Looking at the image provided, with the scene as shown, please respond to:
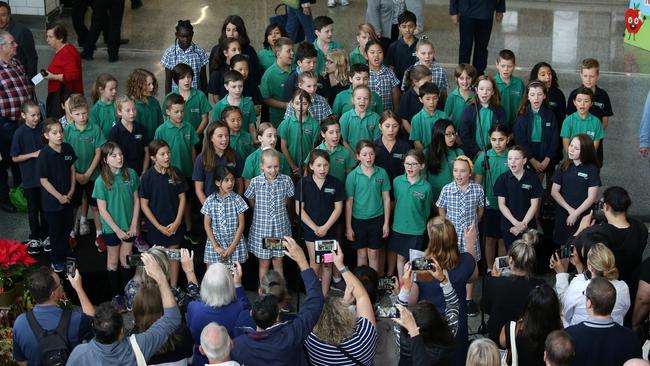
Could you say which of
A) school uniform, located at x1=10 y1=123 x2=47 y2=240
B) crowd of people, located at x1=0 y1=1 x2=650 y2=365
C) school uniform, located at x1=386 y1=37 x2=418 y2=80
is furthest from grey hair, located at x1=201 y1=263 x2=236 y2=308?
school uniform, located at x1=386 y1=37 x2=418 y2=80

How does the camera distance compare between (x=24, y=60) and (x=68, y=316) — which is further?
(x=24, y=60)

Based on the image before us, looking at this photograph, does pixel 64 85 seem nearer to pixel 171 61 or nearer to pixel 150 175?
pixel 171 61

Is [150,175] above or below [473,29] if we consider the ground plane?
below

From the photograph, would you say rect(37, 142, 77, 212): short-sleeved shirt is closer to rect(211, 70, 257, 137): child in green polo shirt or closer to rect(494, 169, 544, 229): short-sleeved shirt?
rect(211, 70, 257, 137): child in green polo shirt

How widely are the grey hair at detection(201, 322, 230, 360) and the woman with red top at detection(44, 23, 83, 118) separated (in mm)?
5489

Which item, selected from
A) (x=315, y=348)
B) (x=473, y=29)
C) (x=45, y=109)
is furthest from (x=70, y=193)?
(x=473, y=29)

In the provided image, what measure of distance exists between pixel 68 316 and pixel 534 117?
504cm

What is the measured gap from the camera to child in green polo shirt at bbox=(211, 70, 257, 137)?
991 centimetres

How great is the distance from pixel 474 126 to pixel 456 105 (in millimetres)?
479

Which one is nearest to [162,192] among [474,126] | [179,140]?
[179,140]

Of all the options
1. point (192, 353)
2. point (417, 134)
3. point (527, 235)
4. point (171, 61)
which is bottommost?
point (192, 353)

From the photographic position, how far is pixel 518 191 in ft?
29.8

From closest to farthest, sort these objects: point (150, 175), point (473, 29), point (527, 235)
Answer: point (527, 235), point (150, 175), point (473, 29)

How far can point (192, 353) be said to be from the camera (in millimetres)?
6801
